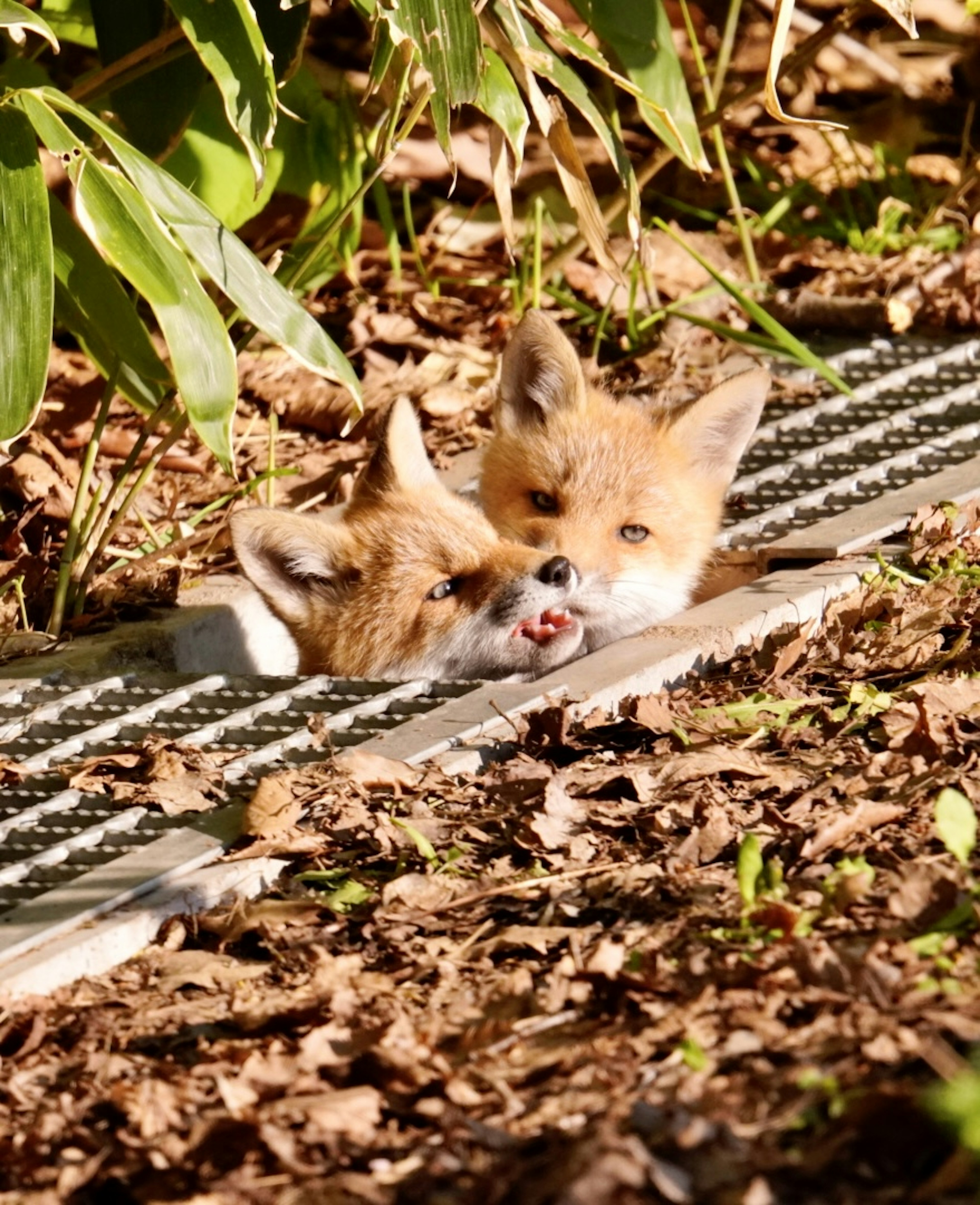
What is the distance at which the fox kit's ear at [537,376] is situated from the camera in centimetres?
525

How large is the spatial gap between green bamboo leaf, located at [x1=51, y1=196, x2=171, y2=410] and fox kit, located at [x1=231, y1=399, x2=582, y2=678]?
55cm

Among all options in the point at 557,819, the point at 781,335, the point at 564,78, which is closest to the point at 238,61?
the point at 564,78

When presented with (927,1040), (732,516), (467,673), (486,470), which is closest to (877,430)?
(732,516)

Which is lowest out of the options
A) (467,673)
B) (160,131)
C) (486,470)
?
(467,673)

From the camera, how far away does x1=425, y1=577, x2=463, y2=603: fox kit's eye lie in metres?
4.64

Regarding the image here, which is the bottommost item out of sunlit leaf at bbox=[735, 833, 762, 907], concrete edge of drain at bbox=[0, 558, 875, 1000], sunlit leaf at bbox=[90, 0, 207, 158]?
concrete edge of drain at bbox=[0, 558, 875, 1000]

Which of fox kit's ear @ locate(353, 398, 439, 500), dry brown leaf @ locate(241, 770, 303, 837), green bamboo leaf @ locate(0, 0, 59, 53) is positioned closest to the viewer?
dry brown leaf @ locate(241, 770, 303, 837)

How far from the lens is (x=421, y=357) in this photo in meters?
6.76

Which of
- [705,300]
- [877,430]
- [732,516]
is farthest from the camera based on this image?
[705,300]

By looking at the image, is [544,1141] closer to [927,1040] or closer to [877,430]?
[927,1040]

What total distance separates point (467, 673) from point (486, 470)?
3.56 feet

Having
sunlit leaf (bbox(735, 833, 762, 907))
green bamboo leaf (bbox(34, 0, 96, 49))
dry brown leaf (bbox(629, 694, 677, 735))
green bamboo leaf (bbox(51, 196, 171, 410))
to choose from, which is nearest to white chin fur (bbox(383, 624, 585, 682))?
dry brown leaf (bbox(629, 694, 677, 735))

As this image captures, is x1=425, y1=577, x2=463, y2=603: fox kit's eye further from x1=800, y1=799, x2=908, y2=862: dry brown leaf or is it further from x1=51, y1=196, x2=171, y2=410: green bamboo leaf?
x1=800, y1=799, x2=908, y2=862: dry brown leaf

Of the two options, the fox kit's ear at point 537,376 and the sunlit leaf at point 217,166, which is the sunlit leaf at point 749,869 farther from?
the sunlit leaf at point 217,166
